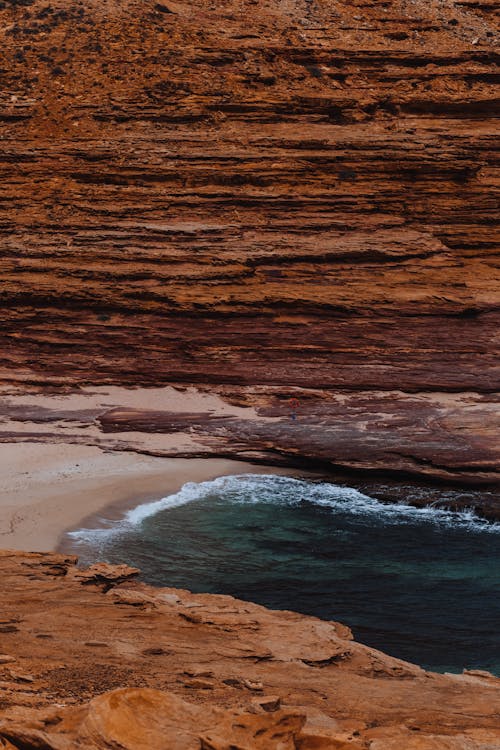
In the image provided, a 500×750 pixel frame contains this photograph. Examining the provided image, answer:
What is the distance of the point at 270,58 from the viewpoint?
3003 centimetres

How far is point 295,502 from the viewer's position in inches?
758

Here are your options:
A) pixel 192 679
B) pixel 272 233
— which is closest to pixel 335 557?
pixel 192 679

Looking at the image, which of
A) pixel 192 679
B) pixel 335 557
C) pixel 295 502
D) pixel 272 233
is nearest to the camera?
pixel 192 679

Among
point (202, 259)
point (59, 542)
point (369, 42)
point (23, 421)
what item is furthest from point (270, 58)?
point (59, 542)

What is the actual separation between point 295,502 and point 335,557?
3242 millimetres

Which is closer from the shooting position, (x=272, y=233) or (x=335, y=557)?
(x=335, y=557)

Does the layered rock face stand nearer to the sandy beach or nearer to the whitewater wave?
the whitewater wave

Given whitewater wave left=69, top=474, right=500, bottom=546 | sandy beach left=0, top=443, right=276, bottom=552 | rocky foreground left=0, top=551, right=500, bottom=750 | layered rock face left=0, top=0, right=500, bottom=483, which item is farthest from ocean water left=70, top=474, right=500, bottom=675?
layered rock face left=0, top=0, right=500, bottom=483

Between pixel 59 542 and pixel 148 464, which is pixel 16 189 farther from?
pixel 59 542

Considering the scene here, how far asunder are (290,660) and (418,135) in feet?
68.7

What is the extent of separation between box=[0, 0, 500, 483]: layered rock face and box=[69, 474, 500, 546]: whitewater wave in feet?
3.05

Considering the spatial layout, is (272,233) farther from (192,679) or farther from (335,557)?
(192,679)

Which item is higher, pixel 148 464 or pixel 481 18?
pixel 481 18

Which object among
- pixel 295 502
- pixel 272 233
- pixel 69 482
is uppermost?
pixel 272 233
